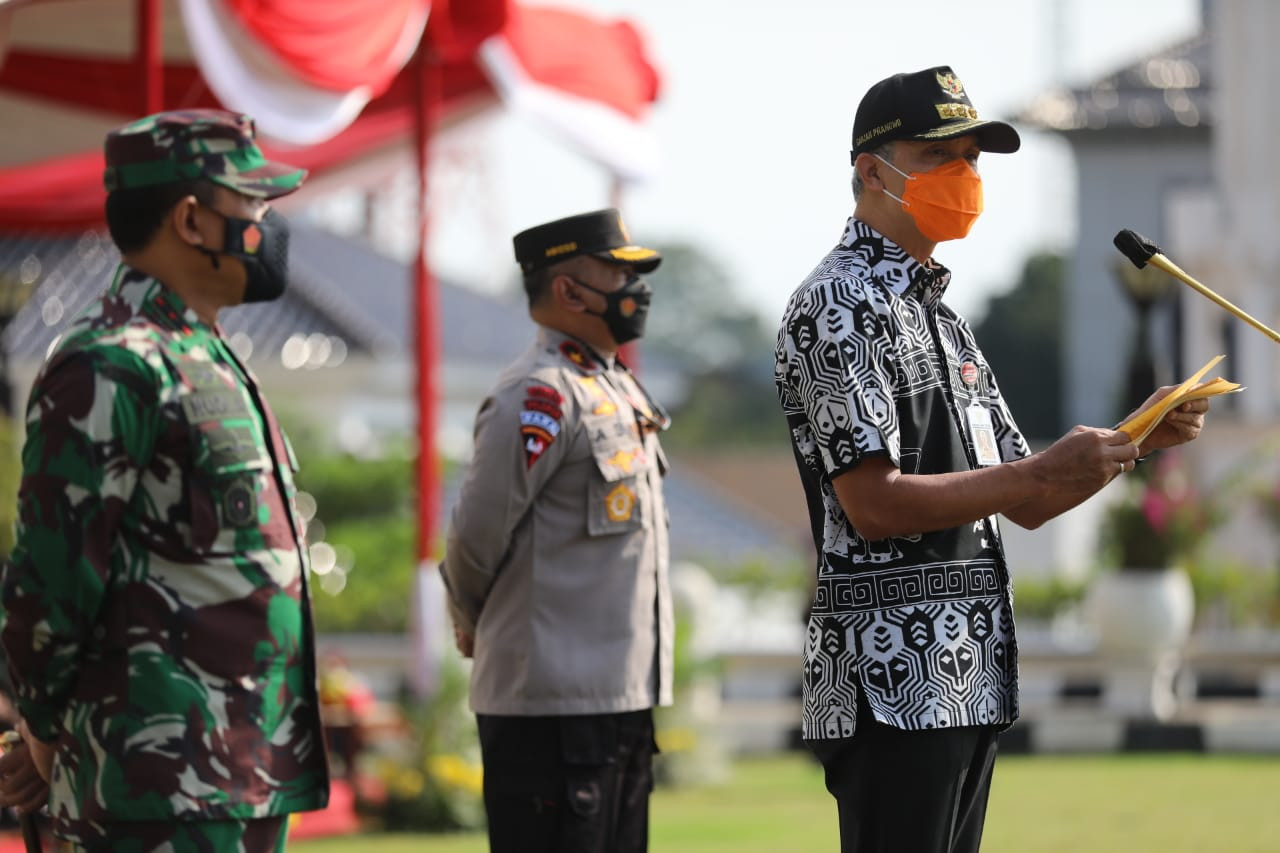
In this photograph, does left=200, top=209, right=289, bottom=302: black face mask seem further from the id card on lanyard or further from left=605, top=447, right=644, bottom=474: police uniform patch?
left=605, top=447, right=644, bottom=474: police uniform patch

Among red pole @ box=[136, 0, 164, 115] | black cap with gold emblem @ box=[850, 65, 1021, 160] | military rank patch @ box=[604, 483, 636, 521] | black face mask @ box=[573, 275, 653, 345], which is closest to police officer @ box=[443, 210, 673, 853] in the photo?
military rank patch @ box=[604, 483, 636, 521]

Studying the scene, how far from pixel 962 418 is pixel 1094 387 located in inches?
1251

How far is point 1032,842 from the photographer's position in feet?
25.7

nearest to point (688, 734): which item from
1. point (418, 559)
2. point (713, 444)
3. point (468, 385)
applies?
point (418, 559)

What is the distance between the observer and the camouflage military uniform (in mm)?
3016

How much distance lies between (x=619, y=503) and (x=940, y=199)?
1.35 metres

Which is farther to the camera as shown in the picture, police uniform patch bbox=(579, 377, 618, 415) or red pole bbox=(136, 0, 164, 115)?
red pole bbox=(136, 0, 164, 115)

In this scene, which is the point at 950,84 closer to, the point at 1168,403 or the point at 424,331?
the point at 1168,403

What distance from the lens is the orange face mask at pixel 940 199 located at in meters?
3.43

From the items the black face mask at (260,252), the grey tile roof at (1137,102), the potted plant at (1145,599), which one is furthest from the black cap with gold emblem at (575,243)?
the grey tile roof at (1137,102)

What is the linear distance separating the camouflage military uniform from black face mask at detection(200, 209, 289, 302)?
0.49 ft

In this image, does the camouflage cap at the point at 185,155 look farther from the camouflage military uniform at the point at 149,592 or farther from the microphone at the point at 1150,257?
the microphone at the point at 1150,257

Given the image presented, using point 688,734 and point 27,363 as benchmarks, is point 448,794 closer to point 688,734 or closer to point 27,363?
point 688,734

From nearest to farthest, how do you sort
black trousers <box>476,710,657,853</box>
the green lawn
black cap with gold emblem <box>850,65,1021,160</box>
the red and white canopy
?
black cap with gold emblem <box>850,65,1021,160</box> < black trousers <box>476,710,657,853</box> < the red and white canopy < the green lawn
